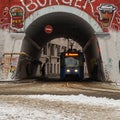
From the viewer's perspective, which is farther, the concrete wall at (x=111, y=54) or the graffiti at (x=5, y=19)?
the graffiti at (x=5, y=19)

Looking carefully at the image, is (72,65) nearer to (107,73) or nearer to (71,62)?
(71,62)

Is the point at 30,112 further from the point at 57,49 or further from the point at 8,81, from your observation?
the point at 57,49

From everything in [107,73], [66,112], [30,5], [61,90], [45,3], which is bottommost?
[66,112]

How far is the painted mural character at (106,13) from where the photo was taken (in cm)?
4106

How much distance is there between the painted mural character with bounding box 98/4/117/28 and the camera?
4106 centimetres

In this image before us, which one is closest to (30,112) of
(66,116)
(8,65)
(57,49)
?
(66,116)

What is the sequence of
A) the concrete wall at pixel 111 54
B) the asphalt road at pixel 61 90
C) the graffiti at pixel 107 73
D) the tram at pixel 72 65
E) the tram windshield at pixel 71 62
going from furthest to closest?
1. the tram windshield at pixel 71 62
2. the tram at pixel 72 65
3. the concrete wall at pixel 111 54
4. the graffiti at pixel 107 73
5. the asphalt road at pixel 61 90

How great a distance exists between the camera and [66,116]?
13086mm

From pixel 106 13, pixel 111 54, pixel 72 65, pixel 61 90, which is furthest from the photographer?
pixel 72 65

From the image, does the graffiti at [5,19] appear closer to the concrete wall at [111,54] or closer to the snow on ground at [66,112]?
the concrete wall at [111,54]

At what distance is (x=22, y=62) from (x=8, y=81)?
5815 mm

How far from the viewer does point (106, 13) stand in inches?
1623

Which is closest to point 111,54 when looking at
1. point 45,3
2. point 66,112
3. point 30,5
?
point 45,3

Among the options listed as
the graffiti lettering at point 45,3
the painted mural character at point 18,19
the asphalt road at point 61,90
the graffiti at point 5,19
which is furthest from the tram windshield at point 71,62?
the asphalt road at point 61,90
